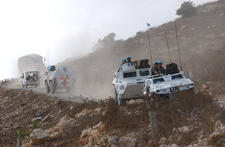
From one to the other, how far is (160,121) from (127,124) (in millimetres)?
1032

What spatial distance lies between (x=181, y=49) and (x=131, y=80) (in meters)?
20.4

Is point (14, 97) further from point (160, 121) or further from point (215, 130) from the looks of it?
point (215, 130)

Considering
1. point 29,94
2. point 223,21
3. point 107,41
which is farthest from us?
point 107,41

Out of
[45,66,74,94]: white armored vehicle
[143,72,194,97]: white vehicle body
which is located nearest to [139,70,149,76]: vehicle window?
[143,72,194,97]: white vehicle body

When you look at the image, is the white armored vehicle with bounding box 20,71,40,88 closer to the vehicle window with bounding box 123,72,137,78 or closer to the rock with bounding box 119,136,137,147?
the vehicle window with bounding box 123,72,137,78

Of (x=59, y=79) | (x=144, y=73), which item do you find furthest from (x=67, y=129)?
(x=59, y=79)

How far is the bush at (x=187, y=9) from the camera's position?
141ft

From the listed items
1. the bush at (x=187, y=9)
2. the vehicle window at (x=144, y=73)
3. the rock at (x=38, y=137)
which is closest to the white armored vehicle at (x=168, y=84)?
the vehicle window at (x=144, y=73)

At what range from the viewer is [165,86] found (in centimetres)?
1093

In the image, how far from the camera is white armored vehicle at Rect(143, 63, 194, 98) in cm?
1080

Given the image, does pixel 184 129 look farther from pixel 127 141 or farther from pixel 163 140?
pixel 127 141

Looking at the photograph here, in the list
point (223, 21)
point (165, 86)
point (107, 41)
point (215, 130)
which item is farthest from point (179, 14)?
point (215, 130)

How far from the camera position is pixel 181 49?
31.9 metres

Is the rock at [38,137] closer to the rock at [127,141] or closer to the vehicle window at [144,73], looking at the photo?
the rock at [127,141]
